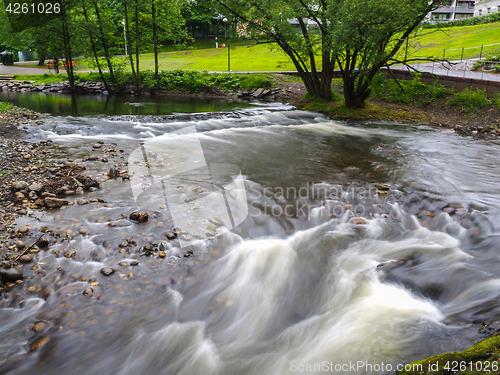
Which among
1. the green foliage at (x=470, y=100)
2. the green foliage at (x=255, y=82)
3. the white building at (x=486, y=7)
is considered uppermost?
the white building at (x=486, y=7)

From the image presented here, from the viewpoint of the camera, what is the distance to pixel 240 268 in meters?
5.87

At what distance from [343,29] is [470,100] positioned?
317 inches

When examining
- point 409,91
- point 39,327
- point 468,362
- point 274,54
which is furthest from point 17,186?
point 274,54

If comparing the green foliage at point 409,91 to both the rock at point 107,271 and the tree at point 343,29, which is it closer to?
the tree at point 343,29

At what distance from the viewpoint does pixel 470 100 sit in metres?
17.8

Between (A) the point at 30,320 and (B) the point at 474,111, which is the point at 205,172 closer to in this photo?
(A) the point at 30,320

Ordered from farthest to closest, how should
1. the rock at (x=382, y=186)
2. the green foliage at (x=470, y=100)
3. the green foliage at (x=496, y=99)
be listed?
the green foliage at (x=470, y=100)
the green foliage at (x=496, y=99)
the rock at (x=382, y=186)

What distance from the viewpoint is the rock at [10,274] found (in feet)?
16.4

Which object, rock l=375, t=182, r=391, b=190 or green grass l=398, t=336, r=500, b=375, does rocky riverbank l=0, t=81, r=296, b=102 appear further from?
green grass l=398, t=336, r=500, b=375

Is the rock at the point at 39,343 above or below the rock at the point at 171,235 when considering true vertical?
below

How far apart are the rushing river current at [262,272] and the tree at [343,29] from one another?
6465 millimetres

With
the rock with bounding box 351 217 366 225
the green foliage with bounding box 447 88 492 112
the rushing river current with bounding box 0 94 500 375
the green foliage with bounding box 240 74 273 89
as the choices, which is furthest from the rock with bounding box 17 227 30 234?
the green foliage with bounding box 240 74 273 89

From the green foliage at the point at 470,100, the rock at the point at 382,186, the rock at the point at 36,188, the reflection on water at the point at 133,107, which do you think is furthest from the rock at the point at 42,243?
the green foliage at the point at 470,100

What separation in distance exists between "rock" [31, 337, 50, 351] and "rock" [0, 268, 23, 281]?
47.4 inches
